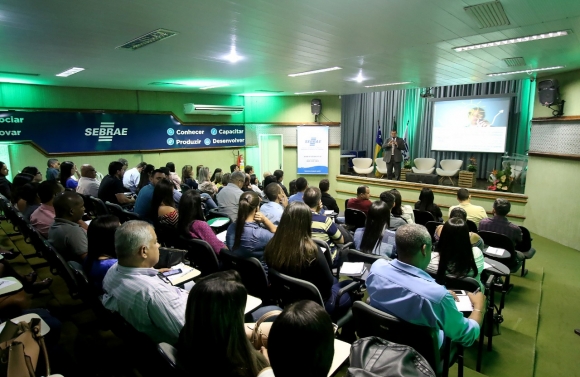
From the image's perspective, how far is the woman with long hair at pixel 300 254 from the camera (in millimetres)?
2332

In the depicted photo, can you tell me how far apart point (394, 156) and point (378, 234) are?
7357mm

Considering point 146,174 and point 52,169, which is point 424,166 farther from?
point 52,169

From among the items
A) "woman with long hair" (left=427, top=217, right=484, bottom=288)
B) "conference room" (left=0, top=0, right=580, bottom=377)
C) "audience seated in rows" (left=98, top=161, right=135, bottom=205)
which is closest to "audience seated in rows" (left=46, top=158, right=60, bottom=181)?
"conference room" (left=0, top=0, right=580, bottom=377)

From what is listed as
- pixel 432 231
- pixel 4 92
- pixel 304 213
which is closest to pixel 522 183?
pixel 432 231

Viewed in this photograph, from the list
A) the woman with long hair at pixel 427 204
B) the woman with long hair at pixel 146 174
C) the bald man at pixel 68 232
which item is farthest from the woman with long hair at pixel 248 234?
the woman with long hair at pixel 146 174

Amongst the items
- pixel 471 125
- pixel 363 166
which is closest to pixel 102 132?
pixel 363 166

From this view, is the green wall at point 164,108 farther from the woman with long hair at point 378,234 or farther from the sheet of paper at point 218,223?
the woman with long hair at point 378,234

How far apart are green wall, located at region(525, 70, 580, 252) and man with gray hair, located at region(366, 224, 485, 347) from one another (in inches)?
211

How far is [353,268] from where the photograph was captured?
2564 millimetres

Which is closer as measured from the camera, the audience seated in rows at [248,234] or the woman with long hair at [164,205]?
the audience seated in rows at [248,234]

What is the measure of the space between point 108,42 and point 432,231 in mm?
4487

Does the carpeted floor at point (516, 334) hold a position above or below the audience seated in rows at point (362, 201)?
below

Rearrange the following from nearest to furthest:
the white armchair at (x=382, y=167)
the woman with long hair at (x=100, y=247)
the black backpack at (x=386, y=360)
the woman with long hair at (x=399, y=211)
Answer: the black backpack at (x=386, y=360) < the woman with long hair at (x=100, y=247) < the woman with long hair at (x=399, y=211) < the white armchair at (x=382, y=167)

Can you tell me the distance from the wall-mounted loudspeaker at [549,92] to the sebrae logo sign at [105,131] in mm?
8878
